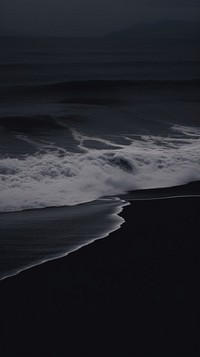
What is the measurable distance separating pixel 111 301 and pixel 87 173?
4837 mm

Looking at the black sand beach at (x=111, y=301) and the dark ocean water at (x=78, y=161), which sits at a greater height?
the dark ocean water at (x=78, y=161)

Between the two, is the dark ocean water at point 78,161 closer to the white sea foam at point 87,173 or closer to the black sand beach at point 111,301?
the white sea foam at point 87,173

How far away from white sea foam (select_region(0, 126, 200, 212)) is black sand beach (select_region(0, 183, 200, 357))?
6.66ft

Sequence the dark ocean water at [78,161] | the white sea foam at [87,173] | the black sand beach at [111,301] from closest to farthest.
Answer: the black sand beach at [111,301] → the dark ocean water at [78,161] → the white sea foam at [87,173]

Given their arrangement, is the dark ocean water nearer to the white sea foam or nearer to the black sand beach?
the white sea foam

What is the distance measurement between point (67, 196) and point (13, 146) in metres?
4.36

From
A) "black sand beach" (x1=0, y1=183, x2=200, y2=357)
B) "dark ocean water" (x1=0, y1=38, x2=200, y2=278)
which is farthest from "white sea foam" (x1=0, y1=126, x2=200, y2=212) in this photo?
"black sand beach" (x1=0, y1=183, x2=200, y2=357)

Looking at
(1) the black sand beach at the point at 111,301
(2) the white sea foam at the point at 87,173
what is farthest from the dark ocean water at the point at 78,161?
(1) the black sand beach at the point at 111,301

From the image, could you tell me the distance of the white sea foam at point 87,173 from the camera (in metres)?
8.36

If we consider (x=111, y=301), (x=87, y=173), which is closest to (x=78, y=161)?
(x=87, y=173)

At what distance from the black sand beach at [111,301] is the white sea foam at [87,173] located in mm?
2030

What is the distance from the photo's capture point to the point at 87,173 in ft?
31.7

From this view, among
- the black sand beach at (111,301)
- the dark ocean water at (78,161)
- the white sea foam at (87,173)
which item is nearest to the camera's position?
the black sand beach at (111,301)

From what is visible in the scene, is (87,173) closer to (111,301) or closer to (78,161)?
(78,161)
